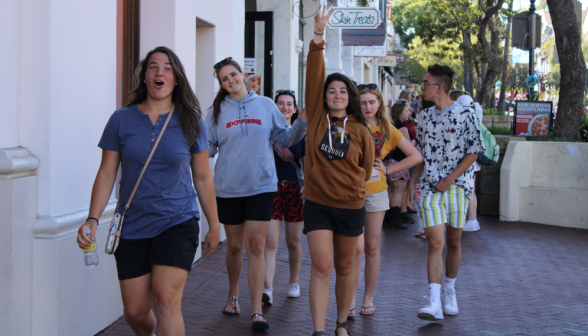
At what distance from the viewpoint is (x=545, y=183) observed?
1008cm

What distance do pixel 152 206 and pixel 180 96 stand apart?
644mm

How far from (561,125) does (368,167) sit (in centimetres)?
863

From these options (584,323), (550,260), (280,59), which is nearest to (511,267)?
(550,260)

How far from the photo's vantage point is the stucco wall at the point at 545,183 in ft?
31.9

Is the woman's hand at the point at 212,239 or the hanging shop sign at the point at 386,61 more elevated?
the hanging shop sign at the point at 386,61

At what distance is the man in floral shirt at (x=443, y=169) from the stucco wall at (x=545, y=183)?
5.37m

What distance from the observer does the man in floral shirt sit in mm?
4953

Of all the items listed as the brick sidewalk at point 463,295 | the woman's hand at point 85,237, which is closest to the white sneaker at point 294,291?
the brick sidewalk at point 463,295

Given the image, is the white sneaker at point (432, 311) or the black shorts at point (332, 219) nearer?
the black shorts at point (332, 219)

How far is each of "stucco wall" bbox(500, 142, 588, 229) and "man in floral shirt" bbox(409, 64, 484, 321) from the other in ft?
17.6

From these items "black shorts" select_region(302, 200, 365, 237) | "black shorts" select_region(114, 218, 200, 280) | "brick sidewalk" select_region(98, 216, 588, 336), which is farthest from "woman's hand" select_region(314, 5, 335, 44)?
"brick sidewalk" select_region(98, 216, 588, 336)

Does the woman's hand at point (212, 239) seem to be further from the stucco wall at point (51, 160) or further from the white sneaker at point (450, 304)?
the white sneaker at point (450, 304)

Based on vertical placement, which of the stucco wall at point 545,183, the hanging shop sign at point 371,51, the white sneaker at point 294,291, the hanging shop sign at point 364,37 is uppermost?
the hanging shop sign at point 371,51

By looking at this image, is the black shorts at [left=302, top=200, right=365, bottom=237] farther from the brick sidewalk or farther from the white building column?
the white building column
